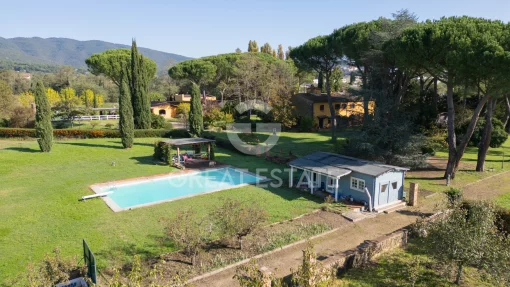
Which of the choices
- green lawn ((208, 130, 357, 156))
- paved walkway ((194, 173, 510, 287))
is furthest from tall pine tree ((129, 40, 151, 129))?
paved walkway ((194, 173, 510, 287))

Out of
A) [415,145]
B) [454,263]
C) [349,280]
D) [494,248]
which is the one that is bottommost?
[349,280]

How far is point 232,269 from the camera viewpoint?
10062 mm

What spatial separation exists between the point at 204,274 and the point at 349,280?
441cm

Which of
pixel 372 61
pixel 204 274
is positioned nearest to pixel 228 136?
pixel 372 61

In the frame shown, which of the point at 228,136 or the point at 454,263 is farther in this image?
the point at 228,136

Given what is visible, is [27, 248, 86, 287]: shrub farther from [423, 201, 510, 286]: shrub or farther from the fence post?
the fence post

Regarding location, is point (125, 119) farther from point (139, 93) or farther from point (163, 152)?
point (139, 93)

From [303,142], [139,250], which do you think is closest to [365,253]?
[139,250]

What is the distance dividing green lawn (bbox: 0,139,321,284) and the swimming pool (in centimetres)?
93

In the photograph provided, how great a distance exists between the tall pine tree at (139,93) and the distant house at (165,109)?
15.3 m

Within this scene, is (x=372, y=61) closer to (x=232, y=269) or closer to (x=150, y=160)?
(x=150, y=160)

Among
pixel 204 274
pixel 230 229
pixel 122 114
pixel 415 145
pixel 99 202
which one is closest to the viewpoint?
pixel 204 274

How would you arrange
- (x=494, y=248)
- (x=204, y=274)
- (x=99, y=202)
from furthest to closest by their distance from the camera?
(x=99, y=202)
(x=204, y=274)
(x=494, y=248)

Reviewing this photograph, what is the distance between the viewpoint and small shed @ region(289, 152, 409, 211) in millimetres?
15492
